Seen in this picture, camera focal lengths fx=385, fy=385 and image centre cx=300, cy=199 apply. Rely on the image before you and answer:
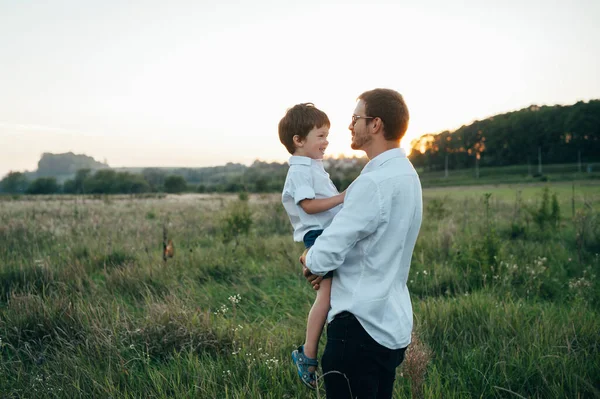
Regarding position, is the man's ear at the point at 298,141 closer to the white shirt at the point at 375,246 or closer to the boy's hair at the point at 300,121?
the boy's hair at the point at 300,121

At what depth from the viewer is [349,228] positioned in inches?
66.7

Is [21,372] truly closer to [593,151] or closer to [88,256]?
[88,256]

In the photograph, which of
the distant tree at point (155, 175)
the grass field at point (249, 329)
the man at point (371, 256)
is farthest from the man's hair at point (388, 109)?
the distant tree at point (155, 175)

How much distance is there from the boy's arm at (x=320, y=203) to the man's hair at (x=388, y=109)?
544 mm

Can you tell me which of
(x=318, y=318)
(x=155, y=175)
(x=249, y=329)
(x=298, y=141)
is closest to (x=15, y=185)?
(x=249, y=329)

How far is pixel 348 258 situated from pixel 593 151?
100413 millimetres

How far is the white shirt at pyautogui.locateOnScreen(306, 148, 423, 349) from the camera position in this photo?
5.63 feet

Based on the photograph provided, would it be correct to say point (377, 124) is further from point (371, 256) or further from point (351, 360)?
point (351, 360)

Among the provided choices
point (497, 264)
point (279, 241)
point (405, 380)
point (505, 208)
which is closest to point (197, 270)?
point (279, 241)

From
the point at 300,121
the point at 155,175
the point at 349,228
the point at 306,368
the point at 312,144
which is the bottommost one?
the point at 306,368

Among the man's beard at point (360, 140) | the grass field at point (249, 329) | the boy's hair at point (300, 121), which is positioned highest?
the boy's hair at point (300, 121)

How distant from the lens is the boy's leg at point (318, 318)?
2168 mm

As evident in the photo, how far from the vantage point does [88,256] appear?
6898 mm

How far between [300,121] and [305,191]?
526mm
